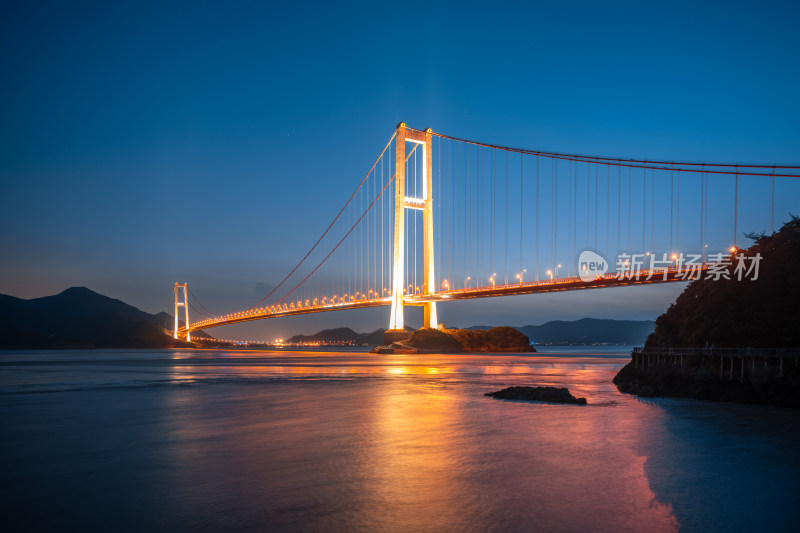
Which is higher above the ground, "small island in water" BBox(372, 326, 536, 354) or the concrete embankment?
the concrete embankment

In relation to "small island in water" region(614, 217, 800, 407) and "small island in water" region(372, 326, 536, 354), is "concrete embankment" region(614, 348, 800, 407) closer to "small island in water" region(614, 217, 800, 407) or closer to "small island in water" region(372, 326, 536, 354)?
"small island in water" region(614, 217, 800, 407)

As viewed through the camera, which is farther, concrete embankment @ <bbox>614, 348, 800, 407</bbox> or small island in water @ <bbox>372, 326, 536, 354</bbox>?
small island in water @ <bbox>372, 326, 536, 354</bbox>

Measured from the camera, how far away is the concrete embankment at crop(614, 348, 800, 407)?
1883cm

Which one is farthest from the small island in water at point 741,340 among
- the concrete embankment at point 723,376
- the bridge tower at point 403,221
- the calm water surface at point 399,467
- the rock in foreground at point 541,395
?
the bridge tower at point 403,221

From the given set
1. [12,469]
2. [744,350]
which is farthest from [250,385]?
[744,350]

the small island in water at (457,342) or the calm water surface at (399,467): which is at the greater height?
the calm water surface at (399,467)

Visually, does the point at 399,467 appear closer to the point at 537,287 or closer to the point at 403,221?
the point at 537,287

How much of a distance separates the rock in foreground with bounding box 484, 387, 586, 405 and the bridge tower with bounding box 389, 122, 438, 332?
1745 inches

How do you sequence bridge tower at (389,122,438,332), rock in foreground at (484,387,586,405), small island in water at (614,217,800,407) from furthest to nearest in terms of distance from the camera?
bridge tower at (389,122,438,332), rock in foreground at (484,387,586,405), small island in water at (614,217,800,407)

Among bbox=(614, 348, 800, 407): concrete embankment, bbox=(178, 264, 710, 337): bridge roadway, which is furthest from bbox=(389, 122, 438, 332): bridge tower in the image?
bbox=(614, 348, 800, 407): concrete embankment

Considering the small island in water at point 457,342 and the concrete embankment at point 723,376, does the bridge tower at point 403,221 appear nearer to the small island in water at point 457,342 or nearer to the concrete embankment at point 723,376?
the small island in water at point 457,342

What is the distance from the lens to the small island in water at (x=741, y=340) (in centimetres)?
1942

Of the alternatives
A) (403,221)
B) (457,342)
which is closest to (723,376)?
(403,221)

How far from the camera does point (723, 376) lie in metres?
21.0
